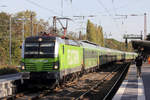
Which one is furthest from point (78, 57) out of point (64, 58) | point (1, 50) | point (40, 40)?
point (1, 50)

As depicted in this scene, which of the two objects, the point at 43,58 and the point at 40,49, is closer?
the point at 43,58

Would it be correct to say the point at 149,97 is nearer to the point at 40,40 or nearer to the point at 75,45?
the point at 40,40

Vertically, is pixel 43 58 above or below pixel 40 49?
below

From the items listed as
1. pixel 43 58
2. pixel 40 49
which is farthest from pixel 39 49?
pixel 43 58

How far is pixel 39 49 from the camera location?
15688mm

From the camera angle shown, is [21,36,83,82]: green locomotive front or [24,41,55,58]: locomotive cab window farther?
[24,41,55,58]: locomotive cab window

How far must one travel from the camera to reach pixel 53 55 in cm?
1538

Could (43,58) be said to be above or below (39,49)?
below

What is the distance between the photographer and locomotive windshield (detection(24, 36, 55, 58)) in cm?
1551

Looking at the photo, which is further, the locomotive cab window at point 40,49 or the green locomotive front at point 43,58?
the locomotive cab window at point 40,49

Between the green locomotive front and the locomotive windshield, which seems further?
the locomotive windshield

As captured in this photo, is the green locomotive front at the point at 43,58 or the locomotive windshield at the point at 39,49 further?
the locomotive windshield at the point at 39,49

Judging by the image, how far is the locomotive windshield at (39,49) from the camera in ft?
50.9

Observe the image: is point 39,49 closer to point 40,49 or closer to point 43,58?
point 40,49
